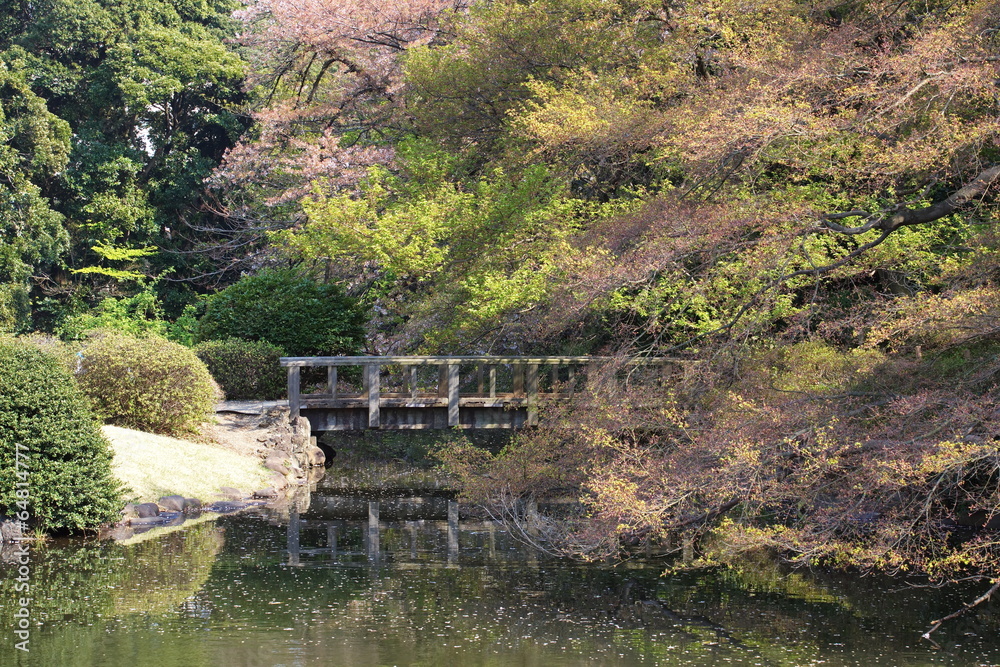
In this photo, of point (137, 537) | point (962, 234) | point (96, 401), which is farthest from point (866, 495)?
point (96, 401)

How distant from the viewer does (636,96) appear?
1573 cm

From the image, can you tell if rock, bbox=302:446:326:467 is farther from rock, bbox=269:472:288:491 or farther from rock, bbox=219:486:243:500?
rock, bbox=219:486:243:500

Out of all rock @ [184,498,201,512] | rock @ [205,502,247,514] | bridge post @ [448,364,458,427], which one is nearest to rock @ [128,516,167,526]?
rock @ [184,498,201,512]

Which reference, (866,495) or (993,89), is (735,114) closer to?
(993,89)

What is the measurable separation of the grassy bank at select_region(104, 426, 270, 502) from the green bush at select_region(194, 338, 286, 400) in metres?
3.15

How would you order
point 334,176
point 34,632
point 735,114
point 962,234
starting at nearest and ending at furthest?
point 34,632 < point 735,114 < point 962,234 < point 334,176

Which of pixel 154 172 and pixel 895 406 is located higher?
pixel 154 172

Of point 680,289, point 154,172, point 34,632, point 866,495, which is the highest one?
point 154,172

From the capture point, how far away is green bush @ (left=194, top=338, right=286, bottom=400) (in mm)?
20219

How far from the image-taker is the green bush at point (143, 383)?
16734mm

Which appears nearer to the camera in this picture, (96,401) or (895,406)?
(895,406)

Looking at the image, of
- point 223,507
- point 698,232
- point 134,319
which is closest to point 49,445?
point 223,507

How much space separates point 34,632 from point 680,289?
800 centimetres

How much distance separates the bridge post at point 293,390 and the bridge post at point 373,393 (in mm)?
1195
